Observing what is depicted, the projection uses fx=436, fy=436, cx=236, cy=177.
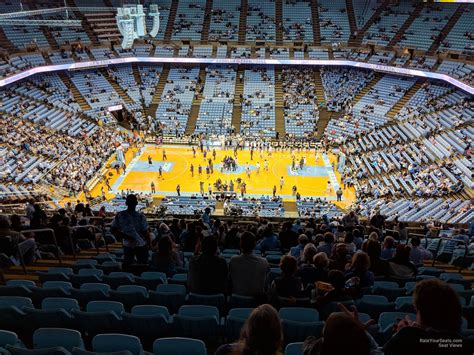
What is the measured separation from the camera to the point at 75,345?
15.7ft

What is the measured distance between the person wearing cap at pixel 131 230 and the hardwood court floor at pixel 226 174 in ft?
83.0

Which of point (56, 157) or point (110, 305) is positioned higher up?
point (56, 157)

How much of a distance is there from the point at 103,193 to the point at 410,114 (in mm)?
29721

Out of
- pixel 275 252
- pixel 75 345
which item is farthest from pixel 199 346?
pixel 275 252

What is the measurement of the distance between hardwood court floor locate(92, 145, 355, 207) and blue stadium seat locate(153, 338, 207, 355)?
2877 cm

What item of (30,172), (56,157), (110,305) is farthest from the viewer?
(56,157)

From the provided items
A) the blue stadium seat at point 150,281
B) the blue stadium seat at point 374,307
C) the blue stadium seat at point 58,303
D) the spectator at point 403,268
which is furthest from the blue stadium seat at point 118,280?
the spectator at point 403,268

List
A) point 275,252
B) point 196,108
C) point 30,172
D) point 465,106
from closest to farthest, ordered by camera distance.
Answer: point 275,252 → point 30,172 → point 465,106 → point 196,108

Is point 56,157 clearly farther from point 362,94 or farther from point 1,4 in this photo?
point 362,94

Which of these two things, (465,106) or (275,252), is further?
(465,106)

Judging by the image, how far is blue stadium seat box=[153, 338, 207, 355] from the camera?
4.50 m

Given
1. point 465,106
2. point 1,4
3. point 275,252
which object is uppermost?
point 1,4

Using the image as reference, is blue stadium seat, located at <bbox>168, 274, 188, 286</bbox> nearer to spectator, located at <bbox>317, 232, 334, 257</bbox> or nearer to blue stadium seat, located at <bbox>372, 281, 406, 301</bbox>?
blue stadium seat, located at <bbox>372, 281, 406, 301</bbox>

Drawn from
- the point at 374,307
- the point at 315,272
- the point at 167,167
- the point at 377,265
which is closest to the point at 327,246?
the point at 377,265
